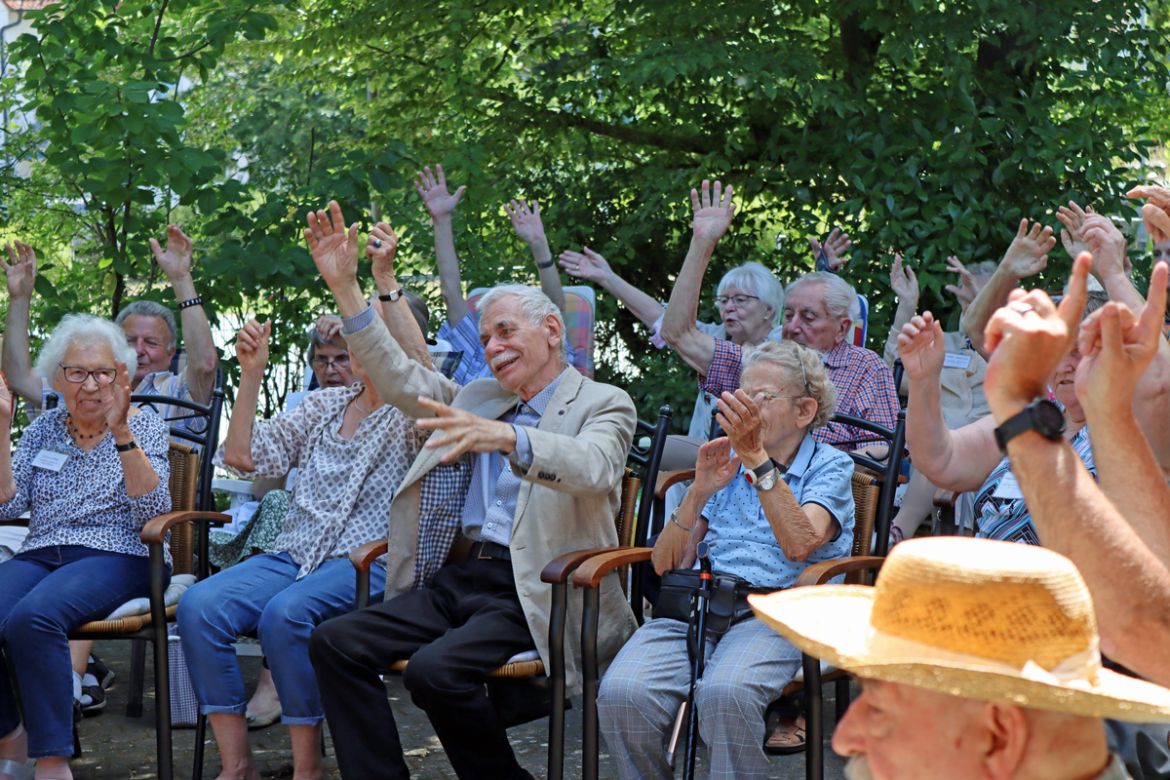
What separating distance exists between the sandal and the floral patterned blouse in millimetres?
1359

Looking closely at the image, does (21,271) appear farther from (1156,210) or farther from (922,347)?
(1156,210)

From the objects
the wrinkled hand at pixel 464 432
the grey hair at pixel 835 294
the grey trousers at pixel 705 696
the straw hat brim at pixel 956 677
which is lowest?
the grey trousers at pixel 705 696

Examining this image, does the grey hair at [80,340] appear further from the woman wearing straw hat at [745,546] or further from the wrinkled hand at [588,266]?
the wrinkled hand at [588,266]

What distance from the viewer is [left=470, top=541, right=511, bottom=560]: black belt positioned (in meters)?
4.06

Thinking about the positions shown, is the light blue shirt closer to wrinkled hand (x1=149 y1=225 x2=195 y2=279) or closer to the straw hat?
the straw hat

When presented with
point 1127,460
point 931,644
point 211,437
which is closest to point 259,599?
point 211,437

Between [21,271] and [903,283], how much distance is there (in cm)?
388

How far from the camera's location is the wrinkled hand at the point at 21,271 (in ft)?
18.3

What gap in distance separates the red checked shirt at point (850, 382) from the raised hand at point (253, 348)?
1760 mm

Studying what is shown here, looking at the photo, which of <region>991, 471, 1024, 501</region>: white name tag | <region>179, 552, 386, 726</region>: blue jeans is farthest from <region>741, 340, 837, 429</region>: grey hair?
<region>179, 552, 386, 726</region>: blue jeans

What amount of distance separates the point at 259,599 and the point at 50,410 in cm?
104

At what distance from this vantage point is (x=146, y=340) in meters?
5.70

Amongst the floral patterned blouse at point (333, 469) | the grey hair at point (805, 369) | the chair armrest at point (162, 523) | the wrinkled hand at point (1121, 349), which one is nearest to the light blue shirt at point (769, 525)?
the grey hair at point (805, 369)

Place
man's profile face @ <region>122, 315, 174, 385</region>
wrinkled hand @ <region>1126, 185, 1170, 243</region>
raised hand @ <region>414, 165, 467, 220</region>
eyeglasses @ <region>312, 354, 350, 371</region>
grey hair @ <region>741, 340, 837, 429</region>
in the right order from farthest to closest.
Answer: raised hand @ <region>414, 165, 467, 220</region> < man's profile face @ <region>122, 315, 174, 385</region> < eyeglasses @ <region>312, 354, 350, 371</region> < grey hair @ <region>741, 340, 837, 429</region> < wrinkled hand @ <region>1126, 185, 1170, 243</region>
